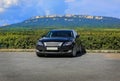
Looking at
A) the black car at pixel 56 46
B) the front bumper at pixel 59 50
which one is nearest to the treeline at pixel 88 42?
the black car at pixel 56 46

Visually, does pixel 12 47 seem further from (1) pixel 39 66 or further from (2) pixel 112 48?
(1) pixel 39 66

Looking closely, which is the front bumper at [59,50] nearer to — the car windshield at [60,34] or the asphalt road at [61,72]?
the car windshield at [60,34]

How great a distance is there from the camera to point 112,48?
2481 cm

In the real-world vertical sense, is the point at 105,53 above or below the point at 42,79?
below

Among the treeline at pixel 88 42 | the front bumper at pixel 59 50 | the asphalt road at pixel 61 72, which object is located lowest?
the treeline at pixel 88 42

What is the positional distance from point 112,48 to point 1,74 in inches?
489

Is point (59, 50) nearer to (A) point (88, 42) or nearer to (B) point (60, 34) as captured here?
(B) point (60, 34)

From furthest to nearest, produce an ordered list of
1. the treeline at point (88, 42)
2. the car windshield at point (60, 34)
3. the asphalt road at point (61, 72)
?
the treeline at point (88, 42)
the car windshield at point (60, 34)
the asphalt road at point (61, 72)

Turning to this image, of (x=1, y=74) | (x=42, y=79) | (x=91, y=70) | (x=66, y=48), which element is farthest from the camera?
(x=66, y=48)

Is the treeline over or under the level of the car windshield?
under

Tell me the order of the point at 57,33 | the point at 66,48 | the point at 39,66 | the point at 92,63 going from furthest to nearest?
1. the point at 57,33
2. the point at 66,48
3. the point at 92,63
4. the point at 39,66

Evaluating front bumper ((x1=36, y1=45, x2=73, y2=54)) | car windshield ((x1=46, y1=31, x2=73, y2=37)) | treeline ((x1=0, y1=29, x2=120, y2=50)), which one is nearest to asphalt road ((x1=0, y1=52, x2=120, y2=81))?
front bumper ((x1=36, y1=45, x2=73, y2=54))

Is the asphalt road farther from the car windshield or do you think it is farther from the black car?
the car windshield

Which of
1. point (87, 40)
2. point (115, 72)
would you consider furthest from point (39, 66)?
point (87, 40)
